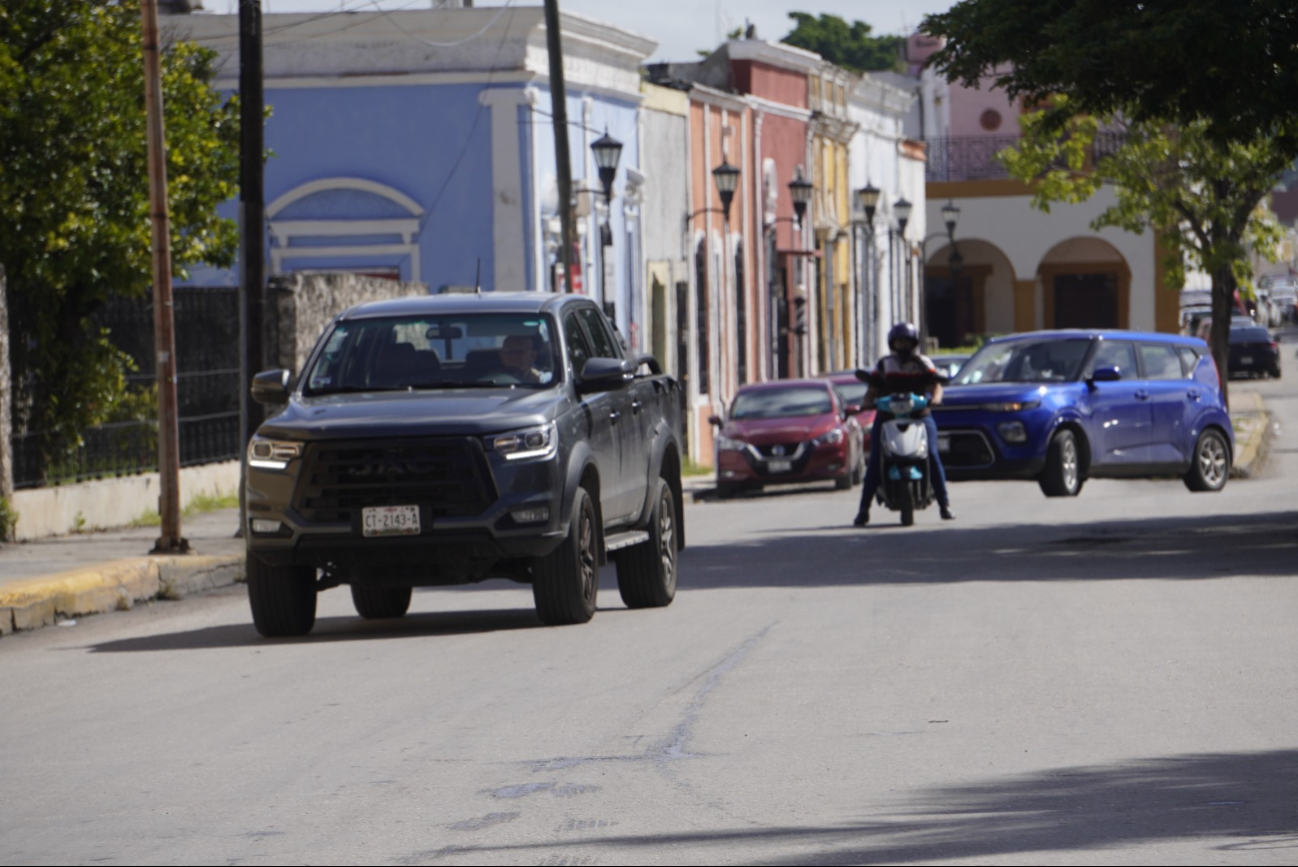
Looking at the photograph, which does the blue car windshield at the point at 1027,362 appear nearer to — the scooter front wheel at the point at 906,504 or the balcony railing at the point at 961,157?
the scooter front wheel at the point at 906,504

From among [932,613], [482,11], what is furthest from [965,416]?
[482,11]

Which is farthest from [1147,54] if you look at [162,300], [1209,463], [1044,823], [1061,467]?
[1044,823]

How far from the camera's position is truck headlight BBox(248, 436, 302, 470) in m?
12.6

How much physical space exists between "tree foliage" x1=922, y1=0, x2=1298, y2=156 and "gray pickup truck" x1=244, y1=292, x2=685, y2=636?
5.39 meters

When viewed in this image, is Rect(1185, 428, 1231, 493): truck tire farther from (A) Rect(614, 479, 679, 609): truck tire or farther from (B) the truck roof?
(B) the truck roof

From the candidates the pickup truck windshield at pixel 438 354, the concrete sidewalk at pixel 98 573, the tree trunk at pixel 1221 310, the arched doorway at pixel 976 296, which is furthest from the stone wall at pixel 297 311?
the arched doorway at pixel 976 296

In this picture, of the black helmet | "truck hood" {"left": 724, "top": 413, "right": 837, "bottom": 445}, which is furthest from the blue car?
"truck hood" {"left": 724, "top": 413, "right": 837, "bottom": 445}

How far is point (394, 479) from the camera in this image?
12.5 meters

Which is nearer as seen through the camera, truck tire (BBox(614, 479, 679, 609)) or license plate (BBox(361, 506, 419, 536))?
license plate (BBox(361, 506, 419, 536))

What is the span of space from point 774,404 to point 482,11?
7594mm

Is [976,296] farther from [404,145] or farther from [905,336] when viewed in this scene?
[905,336]

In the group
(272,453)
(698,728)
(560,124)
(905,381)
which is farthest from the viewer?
(560,124)

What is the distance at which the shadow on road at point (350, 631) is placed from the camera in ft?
43.3

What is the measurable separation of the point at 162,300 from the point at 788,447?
14.7 m
